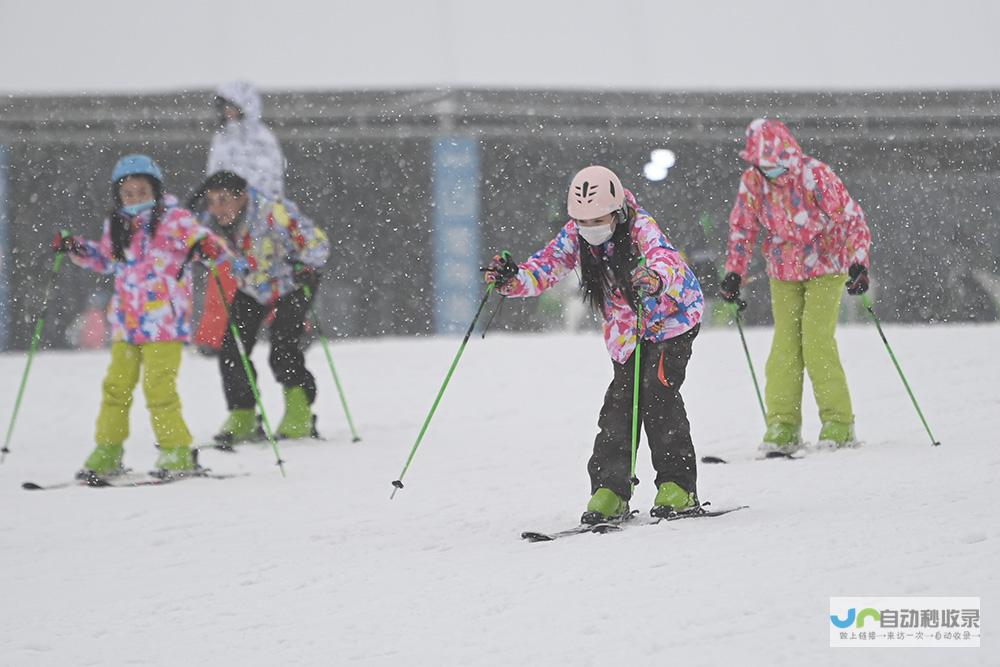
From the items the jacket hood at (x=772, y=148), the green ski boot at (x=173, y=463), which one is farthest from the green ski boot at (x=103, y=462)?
the jacket hood at (x=772, y=148)

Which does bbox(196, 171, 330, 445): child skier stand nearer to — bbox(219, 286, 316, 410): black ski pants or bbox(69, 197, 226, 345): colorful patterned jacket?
bbox(219, 286, 316, 410): black ski pants

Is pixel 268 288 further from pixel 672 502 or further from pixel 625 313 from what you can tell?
pixel 672 502

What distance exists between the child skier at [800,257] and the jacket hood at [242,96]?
4.10 m

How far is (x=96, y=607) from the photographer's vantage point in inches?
175

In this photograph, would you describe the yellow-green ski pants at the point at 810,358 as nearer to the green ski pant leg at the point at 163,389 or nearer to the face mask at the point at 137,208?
the green ski pant leg at the point at 163,389

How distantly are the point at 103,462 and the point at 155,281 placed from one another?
0.97 m

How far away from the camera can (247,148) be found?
1002 centimetres

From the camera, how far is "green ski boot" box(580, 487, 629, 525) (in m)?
5.07

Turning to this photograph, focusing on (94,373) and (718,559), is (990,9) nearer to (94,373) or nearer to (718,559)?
(94,373)

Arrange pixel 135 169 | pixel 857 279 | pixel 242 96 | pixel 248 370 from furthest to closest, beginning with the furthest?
pixel 242 96 → pixel 248 370 → pixel 135 169 → pixel 857 279

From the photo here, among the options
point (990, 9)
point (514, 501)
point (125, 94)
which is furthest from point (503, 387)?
point (990, 9)

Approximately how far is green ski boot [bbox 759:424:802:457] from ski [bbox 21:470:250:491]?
274cm

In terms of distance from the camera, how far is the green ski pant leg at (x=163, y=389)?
709 cm

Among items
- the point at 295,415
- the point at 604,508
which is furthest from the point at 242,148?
the point at 604,508
